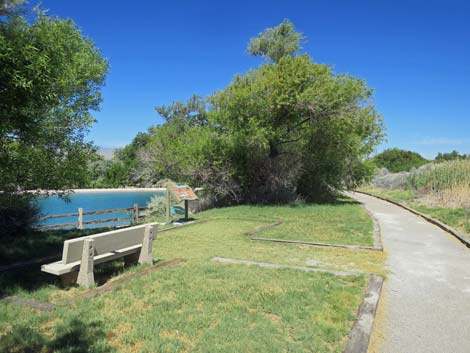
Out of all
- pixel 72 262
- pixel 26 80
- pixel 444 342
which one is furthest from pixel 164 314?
pixel 26 80

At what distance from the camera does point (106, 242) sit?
15.1 feet

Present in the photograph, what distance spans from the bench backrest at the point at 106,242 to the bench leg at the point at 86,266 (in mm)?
89

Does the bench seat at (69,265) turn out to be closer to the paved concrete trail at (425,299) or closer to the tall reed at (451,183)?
the paved concrete trail at (425,299)

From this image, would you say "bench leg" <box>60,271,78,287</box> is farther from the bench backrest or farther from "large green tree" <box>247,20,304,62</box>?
"large green tree" <box>247,20,304,62</box>

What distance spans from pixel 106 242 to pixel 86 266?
0.45 meters

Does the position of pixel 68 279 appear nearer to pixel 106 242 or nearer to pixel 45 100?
pixel 106 242

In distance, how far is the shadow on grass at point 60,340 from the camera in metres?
2.71

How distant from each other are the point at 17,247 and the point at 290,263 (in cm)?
537

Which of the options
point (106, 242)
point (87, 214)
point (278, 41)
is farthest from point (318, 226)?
point (278, 41)

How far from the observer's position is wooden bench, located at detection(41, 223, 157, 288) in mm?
4133

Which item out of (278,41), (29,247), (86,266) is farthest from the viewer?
(278,41)

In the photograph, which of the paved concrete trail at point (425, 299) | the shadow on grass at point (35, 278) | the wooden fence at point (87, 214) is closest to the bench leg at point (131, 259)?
the shadow on grass at point (35, 278)

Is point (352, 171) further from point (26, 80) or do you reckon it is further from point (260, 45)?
point (26, 80)

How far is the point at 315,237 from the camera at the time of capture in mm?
8289
